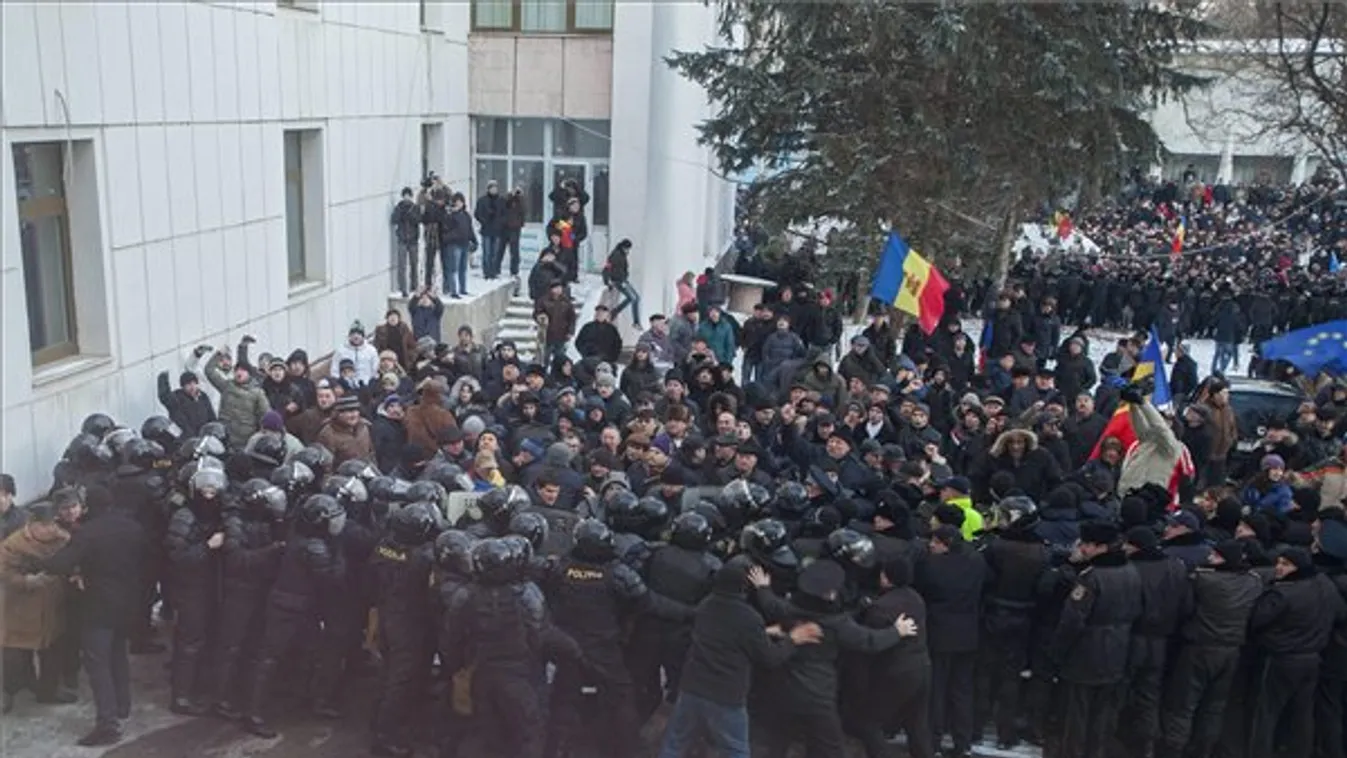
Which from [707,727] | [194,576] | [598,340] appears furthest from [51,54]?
[707,727]

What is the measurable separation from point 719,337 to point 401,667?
8.10 metres

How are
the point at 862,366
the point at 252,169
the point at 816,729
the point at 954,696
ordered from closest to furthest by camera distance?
1. the point at 816,729
2. the point at 954,696
3. the point at 862,366
4. the point at 252,169

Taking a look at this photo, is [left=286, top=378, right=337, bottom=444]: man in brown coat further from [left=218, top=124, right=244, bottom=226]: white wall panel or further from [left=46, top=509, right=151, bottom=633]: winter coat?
[left=218, top=124, right=244, bottom=226]: white wall panel

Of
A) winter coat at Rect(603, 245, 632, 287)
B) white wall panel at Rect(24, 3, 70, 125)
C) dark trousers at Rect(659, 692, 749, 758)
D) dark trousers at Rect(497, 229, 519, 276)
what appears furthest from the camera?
dark trousers at Rect(497, 229, 519, 276)

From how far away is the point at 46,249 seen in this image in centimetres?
1018

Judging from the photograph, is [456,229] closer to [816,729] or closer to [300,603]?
[300,603]

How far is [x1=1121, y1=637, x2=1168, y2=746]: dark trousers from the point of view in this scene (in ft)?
21.5

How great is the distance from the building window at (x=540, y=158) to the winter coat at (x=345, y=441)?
12192 mm

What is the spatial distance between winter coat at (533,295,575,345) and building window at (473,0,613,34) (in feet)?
20.9

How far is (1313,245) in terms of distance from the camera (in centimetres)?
3219

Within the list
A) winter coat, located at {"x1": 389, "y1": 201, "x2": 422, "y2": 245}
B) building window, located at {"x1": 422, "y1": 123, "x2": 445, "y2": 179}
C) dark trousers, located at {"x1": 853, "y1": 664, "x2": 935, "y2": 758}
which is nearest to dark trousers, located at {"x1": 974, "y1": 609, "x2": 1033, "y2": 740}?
dark trousers, located at {"x1": 853, "y1": 664, "x2": 935, "y2": 758}

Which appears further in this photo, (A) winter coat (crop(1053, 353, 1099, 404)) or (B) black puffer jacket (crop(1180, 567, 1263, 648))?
(A) winter coat (crop(1053, 353, 1099, 404))

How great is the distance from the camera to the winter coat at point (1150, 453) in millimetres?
9366

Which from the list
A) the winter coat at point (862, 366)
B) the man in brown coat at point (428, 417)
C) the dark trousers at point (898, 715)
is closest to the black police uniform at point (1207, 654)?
the dark trousers at point (898, 715)
